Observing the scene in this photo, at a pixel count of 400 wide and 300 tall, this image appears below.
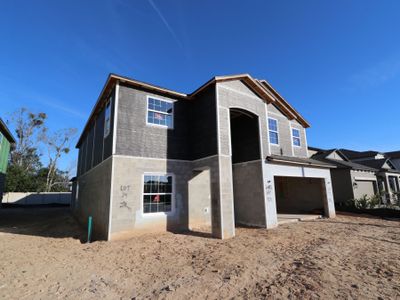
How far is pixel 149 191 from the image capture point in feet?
31.8

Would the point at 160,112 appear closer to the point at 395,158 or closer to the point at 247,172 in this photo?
the point at 247,172

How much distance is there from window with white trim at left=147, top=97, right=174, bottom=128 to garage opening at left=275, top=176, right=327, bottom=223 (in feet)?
32.1

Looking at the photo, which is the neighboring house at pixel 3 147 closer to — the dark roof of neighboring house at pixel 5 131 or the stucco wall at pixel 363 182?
the dark roof of neighboring house at pixel 5 131

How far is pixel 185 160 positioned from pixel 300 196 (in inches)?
409

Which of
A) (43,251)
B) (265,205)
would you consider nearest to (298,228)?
(265,205)

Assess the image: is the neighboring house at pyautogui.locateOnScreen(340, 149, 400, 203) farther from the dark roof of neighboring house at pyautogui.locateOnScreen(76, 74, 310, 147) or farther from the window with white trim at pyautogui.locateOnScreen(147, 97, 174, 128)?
the window with white trim at pyautogui.locateOnScreen(147, 97, 174, 128)

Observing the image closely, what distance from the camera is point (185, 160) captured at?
11.1 metres

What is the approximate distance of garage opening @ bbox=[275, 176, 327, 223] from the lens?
15066 mm

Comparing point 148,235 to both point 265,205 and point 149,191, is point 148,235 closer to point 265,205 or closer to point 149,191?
point 149,191

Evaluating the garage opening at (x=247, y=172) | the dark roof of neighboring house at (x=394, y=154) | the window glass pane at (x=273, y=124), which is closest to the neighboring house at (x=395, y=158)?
the dark roof of neighboring house at (x=394, y=154)

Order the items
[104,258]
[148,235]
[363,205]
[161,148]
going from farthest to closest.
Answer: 1. [363,205]
2. [161,148]
3. [148,235]
4. [104,258]

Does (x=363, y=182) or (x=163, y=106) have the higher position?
(x=163, y=106)

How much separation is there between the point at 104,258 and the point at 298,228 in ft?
28.0

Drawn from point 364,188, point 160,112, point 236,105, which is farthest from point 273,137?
point 364,188
